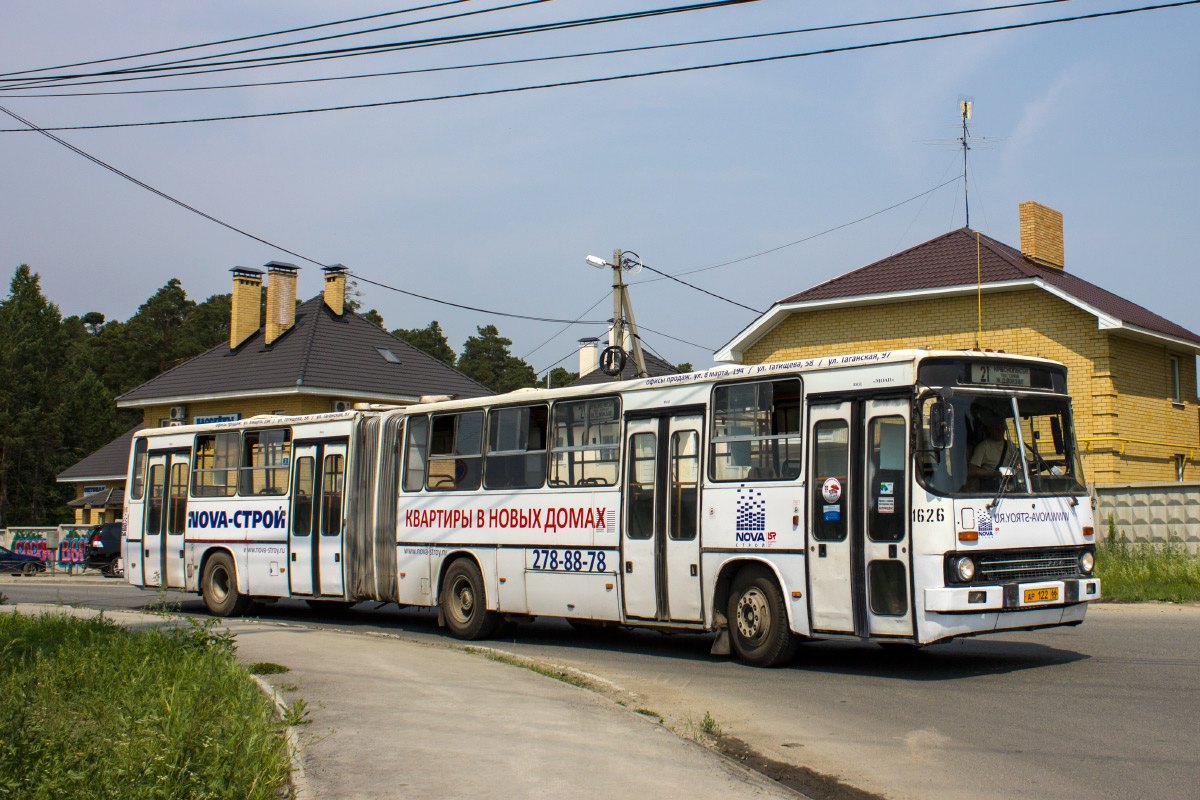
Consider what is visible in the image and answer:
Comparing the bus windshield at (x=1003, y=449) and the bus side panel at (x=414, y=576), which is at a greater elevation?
the bus windshield at (x=1003, y=449)

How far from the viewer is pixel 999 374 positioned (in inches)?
428

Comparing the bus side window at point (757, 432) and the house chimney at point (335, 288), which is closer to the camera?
the bus side window at point (757, 432)

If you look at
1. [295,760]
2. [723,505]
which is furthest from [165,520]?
[295,760]

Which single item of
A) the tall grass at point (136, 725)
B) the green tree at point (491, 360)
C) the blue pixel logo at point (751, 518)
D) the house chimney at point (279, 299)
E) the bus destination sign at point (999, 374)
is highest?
the green tree at point (491, 360)

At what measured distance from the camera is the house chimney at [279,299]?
4494 cm

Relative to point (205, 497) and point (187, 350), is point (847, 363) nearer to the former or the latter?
point (205, 497)

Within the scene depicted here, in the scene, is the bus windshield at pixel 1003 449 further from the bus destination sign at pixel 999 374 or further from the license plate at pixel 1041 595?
the license plate at pixel 1041 595

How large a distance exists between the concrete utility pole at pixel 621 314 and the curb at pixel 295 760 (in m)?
20.9

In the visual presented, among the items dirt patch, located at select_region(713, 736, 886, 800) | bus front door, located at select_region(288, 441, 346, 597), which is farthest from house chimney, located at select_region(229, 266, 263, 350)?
dirt patch, located at select_region(713, 736, 886, 800)

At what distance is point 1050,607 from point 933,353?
2499 mm

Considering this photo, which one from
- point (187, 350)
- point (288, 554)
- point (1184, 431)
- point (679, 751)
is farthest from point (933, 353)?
point (187, 350)

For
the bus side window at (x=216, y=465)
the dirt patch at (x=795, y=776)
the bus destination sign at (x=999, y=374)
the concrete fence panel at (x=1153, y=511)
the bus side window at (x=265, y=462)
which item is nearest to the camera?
the dirt patch at (x=795, y=776)

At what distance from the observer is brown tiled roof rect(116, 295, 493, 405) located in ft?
136

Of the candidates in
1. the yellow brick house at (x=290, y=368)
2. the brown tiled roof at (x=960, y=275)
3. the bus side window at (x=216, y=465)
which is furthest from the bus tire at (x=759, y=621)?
the yellow brick house at (x=290, y=368)
